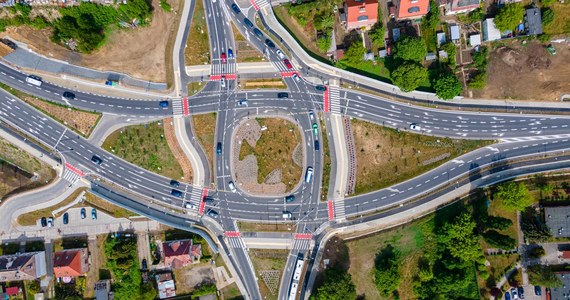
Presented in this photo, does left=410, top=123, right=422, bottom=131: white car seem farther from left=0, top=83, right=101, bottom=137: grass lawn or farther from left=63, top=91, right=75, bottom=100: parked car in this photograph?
left=63, top=91, right=75, bottom=100: parked car

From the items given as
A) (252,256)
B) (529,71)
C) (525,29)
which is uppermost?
(525,29)

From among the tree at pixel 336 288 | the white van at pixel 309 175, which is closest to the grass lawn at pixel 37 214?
the white van at pixel 309 175

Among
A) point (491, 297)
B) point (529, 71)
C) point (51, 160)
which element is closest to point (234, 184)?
point (51, 160)

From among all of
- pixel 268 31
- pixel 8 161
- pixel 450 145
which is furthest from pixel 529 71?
pixel 8 161

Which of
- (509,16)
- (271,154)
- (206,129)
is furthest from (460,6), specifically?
(206,129)

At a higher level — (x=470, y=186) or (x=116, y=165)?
(x=116, y=165)

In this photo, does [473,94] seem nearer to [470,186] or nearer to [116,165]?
[470,186]

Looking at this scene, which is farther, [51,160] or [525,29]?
[51,160]
